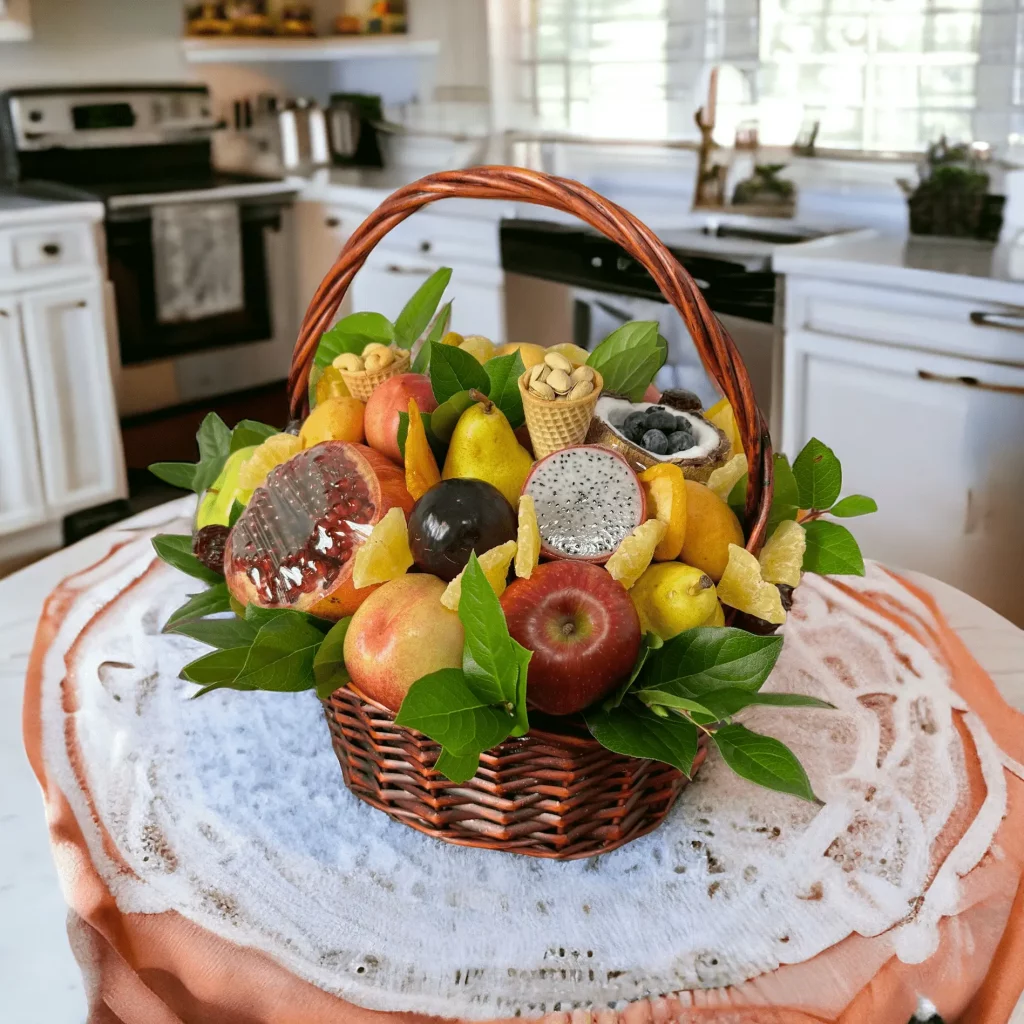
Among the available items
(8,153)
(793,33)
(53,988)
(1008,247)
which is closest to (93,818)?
(53,988)

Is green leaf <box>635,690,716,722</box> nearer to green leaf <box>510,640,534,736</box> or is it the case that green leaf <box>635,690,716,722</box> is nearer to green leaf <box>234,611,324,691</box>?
green leaf <box>510,640,534,736</box>

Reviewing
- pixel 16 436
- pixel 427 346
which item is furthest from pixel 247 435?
pixel 16 436

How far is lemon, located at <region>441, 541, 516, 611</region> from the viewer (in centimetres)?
65

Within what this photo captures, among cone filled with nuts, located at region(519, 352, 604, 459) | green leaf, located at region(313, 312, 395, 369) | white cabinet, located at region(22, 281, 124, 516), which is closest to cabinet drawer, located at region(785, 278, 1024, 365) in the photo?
green leaf, located at region(313, 312, 395, 369)

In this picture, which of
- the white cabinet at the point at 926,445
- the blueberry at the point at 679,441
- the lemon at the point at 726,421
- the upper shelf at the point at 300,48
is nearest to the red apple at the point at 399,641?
the blueberry at the point at 679,441

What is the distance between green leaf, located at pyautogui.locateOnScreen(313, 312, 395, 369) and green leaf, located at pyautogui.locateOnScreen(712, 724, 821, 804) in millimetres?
534

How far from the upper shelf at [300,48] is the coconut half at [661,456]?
309cm

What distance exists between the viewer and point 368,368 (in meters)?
0.87

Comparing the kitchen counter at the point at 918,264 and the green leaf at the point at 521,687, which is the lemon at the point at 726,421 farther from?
the kitchen counter at the point at 918,264

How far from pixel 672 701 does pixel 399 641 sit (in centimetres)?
17

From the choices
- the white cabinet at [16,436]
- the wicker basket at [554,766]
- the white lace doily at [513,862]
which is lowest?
the white cabinet at [16,436]

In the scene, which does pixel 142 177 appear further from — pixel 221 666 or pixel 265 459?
pixel 221 666

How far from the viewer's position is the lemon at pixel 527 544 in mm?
660

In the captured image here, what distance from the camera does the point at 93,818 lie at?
721 mm
